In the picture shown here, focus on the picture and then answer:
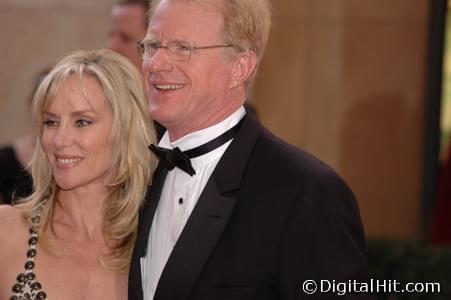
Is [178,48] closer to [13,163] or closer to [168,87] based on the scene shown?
[168,87]

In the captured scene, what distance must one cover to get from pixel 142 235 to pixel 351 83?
16.0 ft

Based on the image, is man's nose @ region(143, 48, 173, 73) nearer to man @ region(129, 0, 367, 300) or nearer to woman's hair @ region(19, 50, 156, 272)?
man @ region(129, 0, 367, 300)

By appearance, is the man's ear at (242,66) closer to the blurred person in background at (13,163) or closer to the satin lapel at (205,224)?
the satin lapel at (205,224)

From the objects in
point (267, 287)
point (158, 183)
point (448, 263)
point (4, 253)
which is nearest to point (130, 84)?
point (158, 183)

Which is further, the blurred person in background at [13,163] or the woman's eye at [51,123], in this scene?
the blurred person in background at [13,163]

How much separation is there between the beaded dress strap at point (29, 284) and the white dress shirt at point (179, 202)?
58 centimetres

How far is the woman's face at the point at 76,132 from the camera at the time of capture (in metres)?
4.54

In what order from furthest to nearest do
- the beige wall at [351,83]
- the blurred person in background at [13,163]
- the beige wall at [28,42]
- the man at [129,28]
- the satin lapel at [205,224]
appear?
the beige wall at [351,83] → the beige wall at [28,42] → the man at [129,28] → the blurred person in background at [13,163] → the satin lapel at [205,224]

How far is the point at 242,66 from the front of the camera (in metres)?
4.13

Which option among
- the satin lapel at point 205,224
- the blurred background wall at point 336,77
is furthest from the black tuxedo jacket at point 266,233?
the blurred background wall at point 336,77

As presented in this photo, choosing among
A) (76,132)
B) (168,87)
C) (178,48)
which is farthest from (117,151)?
(178,48)

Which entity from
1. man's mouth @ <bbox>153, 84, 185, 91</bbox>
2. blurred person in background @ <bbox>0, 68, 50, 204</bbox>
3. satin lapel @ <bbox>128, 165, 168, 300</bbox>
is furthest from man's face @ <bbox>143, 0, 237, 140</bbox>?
blurred person in background @ <bbox>0, 68, 50, 204</bbox>

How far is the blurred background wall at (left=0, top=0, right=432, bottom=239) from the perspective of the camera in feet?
28.4

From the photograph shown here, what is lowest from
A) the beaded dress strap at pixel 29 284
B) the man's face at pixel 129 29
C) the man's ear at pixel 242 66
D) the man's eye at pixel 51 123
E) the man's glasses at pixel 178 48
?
the beaded dress strap at pixel 29 284
